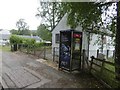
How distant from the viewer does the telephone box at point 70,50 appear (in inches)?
409

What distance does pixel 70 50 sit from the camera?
1043cm

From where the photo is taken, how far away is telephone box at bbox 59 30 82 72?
1040 centimetres

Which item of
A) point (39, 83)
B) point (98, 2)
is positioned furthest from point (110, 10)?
point (39, 83)

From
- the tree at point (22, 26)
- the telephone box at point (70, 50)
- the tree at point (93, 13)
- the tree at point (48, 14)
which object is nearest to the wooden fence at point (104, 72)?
the telephone box at point (70, 50)

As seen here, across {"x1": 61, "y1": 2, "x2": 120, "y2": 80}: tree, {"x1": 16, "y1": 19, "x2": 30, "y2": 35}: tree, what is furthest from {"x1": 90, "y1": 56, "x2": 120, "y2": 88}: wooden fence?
{"x1": 16, "y1": 19, "x2": 30, "y2": 35}: tree

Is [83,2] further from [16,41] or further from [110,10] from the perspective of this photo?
[16,41]

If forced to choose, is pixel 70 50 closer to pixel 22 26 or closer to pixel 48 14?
pixel 48 14

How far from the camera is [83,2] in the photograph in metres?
8.87

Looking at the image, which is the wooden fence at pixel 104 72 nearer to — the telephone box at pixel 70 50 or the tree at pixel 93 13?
the telephone box at pixel 70 50

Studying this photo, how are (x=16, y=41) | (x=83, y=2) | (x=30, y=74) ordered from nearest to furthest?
(x=83, y=2), (x=30, y=74), (x=16, y=41)

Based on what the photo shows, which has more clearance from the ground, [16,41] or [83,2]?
[83,2]

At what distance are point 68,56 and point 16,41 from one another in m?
19.1

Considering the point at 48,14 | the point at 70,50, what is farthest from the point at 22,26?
the point at 70,50

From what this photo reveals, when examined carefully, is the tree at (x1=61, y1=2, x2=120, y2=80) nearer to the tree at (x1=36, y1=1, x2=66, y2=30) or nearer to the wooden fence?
the wooden fence
